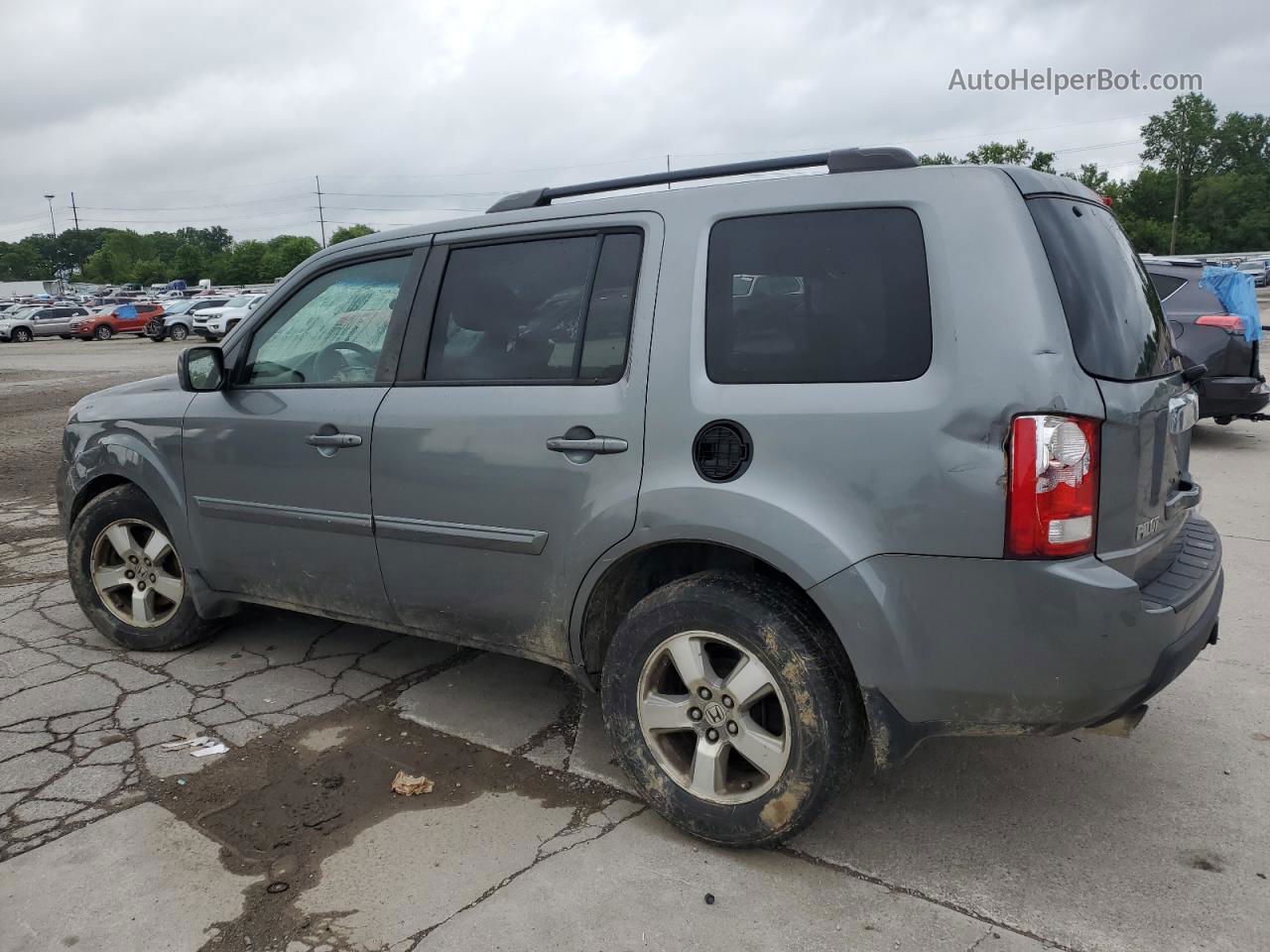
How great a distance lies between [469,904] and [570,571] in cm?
97

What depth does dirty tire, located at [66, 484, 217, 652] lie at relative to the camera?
449 centimetres


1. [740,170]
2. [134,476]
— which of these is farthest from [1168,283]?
[134,476]

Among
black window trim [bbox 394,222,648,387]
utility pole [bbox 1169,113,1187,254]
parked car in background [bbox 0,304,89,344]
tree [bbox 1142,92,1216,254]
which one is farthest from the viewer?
tree [bbox 1142,92,1216,254]

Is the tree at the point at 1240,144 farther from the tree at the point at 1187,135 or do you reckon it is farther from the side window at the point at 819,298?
the side window at the point at 819,298

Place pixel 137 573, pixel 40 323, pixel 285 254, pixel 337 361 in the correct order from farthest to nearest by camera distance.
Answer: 1. pixel 285 254
2. pixel 40 323
3. pixel 137 573
4. pixel 337 361

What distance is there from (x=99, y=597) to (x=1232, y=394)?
8746mm

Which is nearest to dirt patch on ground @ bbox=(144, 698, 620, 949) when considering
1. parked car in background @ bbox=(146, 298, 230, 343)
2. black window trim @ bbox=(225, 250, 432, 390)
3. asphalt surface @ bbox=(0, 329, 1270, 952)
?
asphalt surface @ bbox=(0, 329, 1270, 952)

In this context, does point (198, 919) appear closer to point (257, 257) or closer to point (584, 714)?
point (584, 714)

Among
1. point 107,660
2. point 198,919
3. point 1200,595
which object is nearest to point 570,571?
point 198,919

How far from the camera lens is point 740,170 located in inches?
125

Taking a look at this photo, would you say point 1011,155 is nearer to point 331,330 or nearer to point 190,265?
point 331,330

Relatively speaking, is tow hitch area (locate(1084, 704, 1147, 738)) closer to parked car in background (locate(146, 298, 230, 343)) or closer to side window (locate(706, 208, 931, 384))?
side window (locate(706, 208, 931, 384))

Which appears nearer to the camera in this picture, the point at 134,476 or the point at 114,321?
the point at 134,476

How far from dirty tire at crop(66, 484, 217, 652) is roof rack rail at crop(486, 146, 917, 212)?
213 cm
